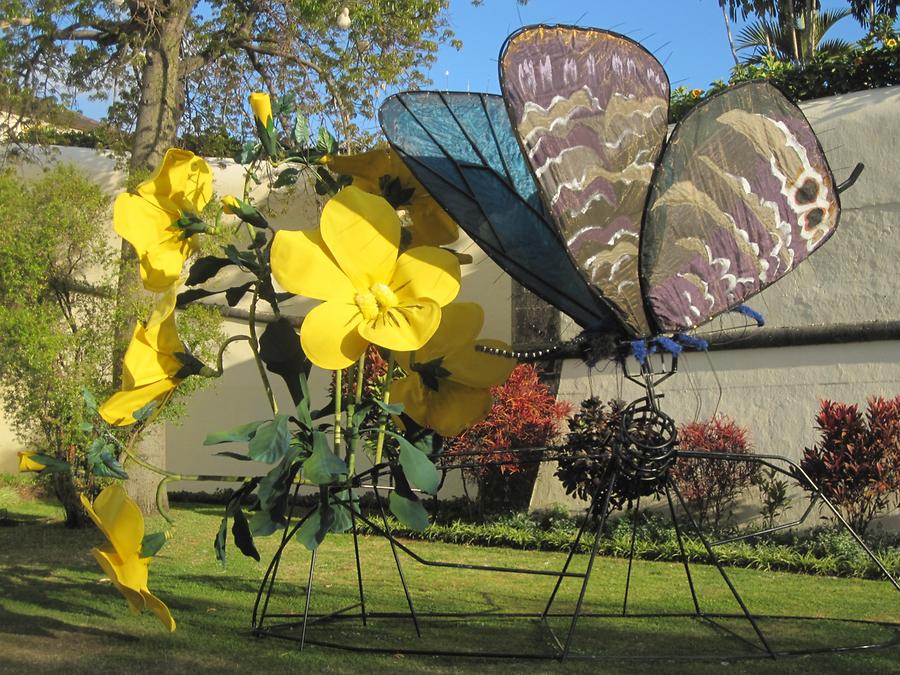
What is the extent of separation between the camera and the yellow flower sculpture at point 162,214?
3.39m

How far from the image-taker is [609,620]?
465 centimetres

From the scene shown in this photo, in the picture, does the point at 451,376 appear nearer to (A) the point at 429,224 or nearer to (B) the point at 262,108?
(A) the point at 429,224

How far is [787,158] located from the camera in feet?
11.8

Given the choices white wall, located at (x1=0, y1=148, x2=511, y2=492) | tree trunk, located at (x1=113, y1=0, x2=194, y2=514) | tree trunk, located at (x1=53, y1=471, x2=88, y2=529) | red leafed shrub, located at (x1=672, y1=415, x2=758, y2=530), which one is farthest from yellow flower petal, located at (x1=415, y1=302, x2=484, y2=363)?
white wall, located at (x1=0, y1=148, x2=511, y2=492)

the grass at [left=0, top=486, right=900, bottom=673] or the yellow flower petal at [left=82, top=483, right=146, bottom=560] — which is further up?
the yellow flower petal at [left=82, top=483, right=146, bottom=560]

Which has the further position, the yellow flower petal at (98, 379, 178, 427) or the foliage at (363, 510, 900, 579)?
the foliage at (363, 510, 900, 579)

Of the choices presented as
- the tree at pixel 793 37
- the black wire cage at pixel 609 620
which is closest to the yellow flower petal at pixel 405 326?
the black wire cage at pixel 609 620

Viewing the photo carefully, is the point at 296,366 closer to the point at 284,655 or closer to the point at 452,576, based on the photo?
the point at 284,655

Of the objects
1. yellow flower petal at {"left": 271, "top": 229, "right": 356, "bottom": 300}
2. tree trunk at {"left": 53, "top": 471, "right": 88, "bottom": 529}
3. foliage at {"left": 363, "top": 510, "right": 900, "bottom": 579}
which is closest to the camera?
yellow flower petal at {"left": 271, "top": 229, "right": 356, "bottom": 300}

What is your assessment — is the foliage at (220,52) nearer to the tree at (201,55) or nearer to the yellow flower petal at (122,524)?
the tree at (201,55)

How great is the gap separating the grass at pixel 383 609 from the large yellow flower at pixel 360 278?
4.20 ft

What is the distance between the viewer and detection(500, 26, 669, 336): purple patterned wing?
315 cm

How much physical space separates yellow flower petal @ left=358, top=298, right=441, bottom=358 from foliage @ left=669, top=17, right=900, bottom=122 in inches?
220

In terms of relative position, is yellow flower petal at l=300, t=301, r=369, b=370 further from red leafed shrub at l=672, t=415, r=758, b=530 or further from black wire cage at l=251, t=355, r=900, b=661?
red leafed shrub at l=672, t=415, r=758, b=530
